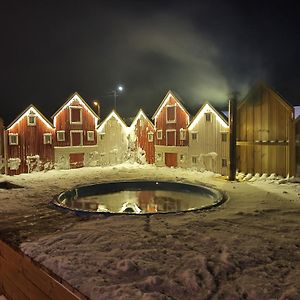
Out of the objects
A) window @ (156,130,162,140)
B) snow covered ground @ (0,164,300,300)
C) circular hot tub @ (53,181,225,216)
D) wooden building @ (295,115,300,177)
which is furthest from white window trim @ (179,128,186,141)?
snow covered ground @ (0,164,300,300)

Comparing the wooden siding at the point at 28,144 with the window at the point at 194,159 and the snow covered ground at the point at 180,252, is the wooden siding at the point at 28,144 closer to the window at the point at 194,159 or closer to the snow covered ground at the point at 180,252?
the window at the point at 194,159

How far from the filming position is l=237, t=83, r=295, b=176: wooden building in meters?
16.0

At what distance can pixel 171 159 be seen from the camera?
21.9 meters

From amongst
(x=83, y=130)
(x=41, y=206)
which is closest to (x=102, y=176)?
(x=83, y=130)

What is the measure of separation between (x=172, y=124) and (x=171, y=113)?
73cm

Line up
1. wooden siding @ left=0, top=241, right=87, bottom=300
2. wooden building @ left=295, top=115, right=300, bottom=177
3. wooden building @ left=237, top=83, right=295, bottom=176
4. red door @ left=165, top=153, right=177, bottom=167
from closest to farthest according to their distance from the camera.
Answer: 1. wooden siding @ left=0, top=241, right=87, bottom=300
2. wooden building @ left=295, top=115, right=300, bottom=177
3. wooden building @ left=237, top=83, right=295, bottom=176
4. red door @ left=165, top=153, right=177, bottom=167

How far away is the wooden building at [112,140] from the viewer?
2348 centimetres

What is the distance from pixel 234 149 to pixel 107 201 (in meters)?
6.98

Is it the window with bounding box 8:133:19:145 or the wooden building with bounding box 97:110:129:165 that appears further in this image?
the wooden building with bounding box 97:110:129:165

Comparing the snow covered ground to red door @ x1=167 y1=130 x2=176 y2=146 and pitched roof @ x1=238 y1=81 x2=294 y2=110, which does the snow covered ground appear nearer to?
pitched roof @ x1=238 y1=81 x2=294 y2=110

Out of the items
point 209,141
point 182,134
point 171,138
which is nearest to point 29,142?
point 171,138

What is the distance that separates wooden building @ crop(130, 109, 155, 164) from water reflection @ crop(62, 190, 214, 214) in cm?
842

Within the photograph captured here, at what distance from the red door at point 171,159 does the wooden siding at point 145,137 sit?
1499 mm

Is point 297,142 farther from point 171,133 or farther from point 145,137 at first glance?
point 145,137
